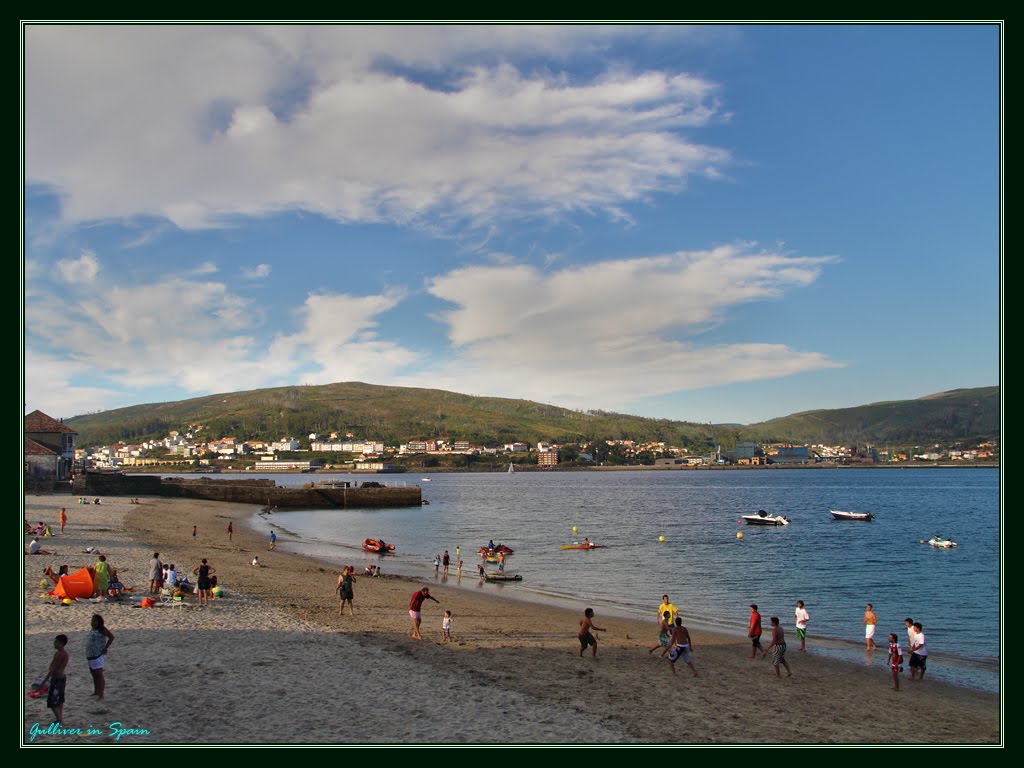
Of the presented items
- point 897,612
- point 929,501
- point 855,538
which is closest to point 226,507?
point 855,538

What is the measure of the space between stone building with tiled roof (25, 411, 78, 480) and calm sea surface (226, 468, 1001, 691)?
2224 cm

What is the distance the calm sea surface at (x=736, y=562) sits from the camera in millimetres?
26844

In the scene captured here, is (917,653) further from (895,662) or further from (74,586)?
(74,586)

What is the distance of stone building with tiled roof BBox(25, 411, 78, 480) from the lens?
69.1 metres

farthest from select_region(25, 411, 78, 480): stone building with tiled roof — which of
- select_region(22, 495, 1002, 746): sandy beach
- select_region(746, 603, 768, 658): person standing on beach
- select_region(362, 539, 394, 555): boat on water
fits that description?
select_region(746, 603, 768, 658): person standing on beach

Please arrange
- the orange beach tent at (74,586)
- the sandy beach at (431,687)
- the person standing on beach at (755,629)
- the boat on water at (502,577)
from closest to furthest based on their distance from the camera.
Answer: the sandy beach at (431,687) → the person standing on beach at (755,629) → the orange beach tent at (74,586) → the boat on water at (502,577)

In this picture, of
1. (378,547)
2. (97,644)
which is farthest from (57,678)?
(378,547)

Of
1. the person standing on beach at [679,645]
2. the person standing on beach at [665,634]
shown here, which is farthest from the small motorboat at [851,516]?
the person standing on beach at [679,645]

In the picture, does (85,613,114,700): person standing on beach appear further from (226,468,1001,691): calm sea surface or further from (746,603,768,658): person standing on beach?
(746,603,768,658): person standing on beach

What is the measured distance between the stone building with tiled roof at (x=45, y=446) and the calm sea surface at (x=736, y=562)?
73.0 feet

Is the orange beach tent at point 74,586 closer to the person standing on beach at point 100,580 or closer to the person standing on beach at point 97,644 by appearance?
the person standing on beach at point 100,580

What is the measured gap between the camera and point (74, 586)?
66.2 ft

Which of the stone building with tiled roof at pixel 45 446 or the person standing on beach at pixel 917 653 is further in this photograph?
the stone building with tiled roof at pixel 45 446

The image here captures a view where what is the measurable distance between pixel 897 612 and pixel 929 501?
9345 centimetres
